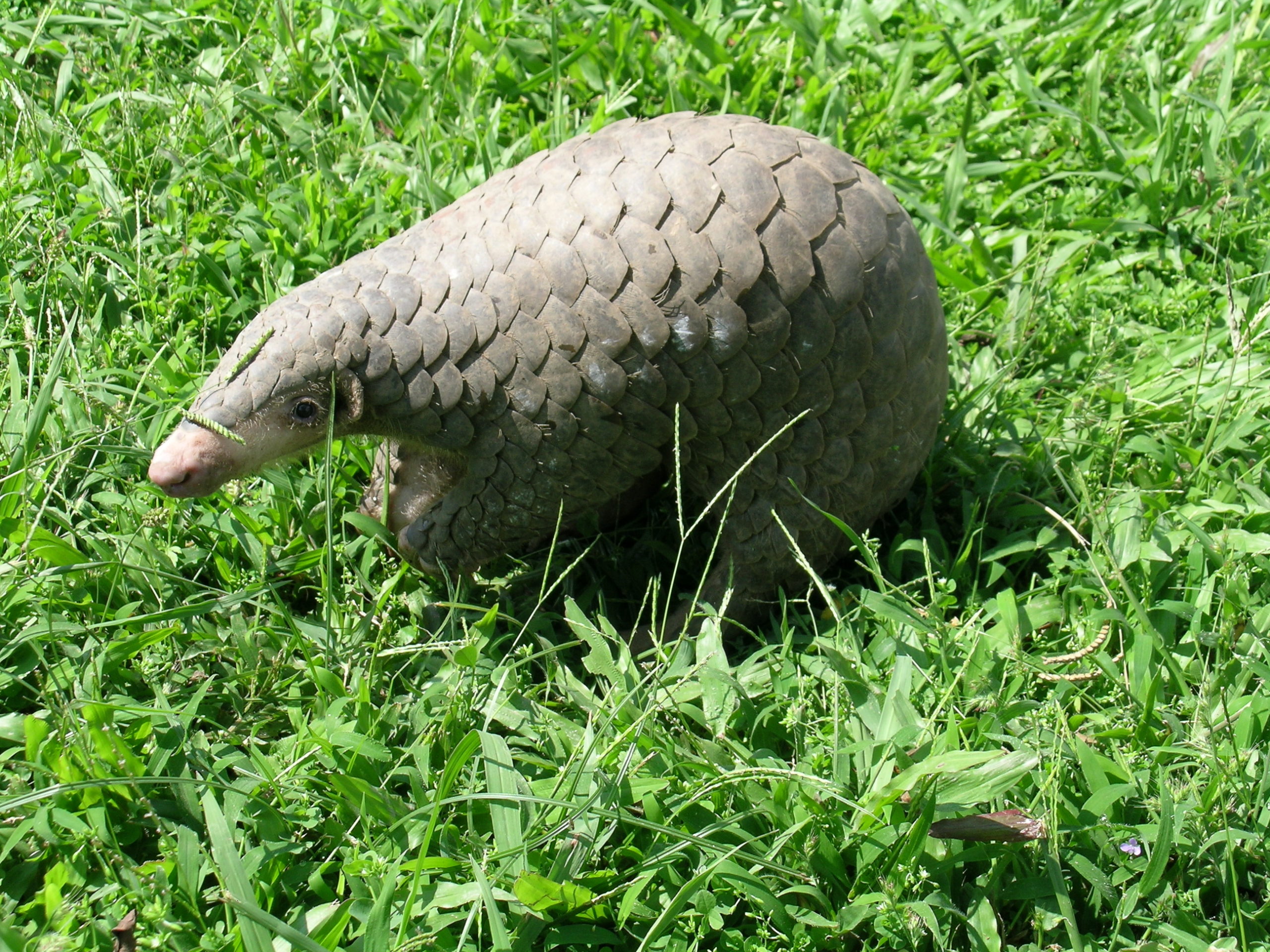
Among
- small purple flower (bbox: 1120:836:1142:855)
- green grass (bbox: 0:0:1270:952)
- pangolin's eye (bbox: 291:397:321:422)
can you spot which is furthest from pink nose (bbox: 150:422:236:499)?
small purple flower (bbox: 1120:836:1142:855)

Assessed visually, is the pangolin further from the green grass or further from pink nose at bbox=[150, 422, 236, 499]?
the green grass

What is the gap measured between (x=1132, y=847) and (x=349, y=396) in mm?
1887

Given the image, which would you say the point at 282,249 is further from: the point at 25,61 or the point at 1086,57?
the point at 1086,57

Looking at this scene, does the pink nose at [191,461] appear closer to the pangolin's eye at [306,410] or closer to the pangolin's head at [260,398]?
the pangolin's head at [260,398]

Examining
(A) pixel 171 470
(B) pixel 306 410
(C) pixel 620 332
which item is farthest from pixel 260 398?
(C) pixel 620 332

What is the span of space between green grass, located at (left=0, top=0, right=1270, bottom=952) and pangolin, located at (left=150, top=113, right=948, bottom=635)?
0.39m

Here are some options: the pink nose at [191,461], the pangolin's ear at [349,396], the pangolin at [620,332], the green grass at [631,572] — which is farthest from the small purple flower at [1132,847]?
the pink nose at [191,461]

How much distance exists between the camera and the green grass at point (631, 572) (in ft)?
7.31

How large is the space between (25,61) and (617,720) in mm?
3509

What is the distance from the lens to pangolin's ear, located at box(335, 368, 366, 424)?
2.55 m

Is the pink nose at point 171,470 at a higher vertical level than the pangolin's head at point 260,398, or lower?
lower

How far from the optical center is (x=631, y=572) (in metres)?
3.17

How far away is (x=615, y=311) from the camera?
8.18 ft

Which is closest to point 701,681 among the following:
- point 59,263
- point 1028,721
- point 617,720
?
point 617,720
